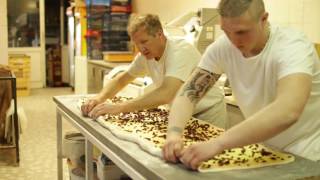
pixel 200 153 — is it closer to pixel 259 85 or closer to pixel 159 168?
pixel 159 168

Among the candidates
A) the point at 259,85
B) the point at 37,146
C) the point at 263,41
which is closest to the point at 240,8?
the point at 263,41

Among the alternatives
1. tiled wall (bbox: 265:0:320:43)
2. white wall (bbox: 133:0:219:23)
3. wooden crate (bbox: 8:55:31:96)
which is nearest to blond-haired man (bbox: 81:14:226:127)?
tiled wall (bbox: 265:0:320:43)

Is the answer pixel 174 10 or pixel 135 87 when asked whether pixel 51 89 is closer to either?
pixel 174 10

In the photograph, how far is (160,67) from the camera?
7.63 ft

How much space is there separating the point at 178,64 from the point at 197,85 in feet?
1.33

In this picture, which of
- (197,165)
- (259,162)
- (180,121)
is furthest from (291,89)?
(180,121)

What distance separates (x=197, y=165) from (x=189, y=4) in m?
3.75

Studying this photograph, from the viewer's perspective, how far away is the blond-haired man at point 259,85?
130cm

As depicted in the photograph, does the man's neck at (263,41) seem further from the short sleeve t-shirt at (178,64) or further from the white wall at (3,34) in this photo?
the white wall at (3,34)

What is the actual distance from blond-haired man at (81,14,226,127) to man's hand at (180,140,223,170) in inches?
30.3

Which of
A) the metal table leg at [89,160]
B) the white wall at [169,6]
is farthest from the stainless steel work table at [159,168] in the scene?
the white wall at [169,6]

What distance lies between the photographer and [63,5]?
32.3 feet

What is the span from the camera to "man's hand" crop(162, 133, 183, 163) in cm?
143

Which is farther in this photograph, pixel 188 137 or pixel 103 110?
pixel 103 110
